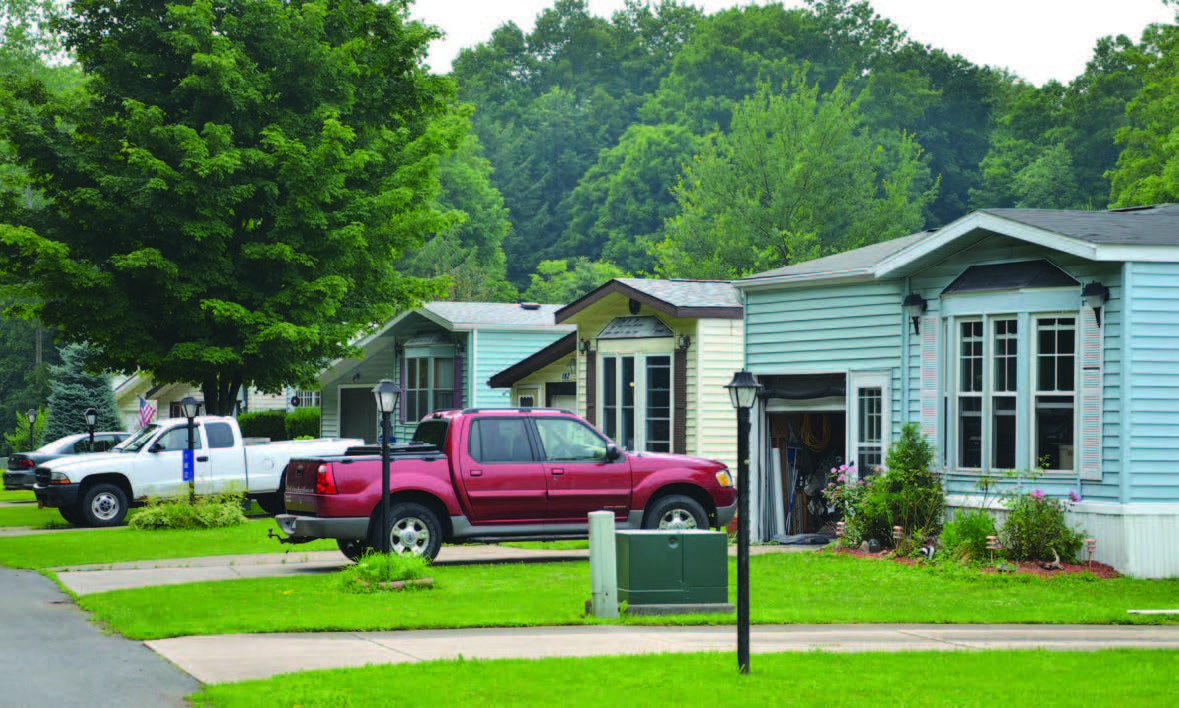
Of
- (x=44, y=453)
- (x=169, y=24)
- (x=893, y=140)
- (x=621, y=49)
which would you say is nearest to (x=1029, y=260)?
(x=169, y=24)

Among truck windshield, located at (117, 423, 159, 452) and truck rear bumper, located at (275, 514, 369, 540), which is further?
truck windshield, located at (117, 423, 159, 452)

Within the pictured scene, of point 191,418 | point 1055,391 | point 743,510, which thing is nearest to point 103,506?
point 191,418

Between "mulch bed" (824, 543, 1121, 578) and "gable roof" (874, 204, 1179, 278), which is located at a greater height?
"gable roof" (874, 204, 1179, 278)

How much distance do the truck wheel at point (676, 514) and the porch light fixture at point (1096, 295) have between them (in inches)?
218

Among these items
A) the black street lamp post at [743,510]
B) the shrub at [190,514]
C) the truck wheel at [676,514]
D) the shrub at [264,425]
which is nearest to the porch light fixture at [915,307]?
the truck wheel at [676,514]

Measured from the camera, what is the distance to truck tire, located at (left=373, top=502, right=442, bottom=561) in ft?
61.2

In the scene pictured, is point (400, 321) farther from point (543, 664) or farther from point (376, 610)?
point (543, 664)

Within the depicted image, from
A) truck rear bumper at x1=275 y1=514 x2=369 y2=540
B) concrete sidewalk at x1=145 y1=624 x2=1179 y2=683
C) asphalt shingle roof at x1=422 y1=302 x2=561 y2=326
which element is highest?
asphalt shingle roof at x1=422 y1=302 x2=561 y2=326

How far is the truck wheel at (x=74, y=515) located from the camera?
28.0 meters

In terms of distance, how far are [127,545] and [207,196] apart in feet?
29.6

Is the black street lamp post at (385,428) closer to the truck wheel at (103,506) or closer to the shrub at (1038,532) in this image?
the shrub at (1038,532)

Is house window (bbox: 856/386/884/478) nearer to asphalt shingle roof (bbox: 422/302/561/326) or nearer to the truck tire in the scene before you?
the truck tire

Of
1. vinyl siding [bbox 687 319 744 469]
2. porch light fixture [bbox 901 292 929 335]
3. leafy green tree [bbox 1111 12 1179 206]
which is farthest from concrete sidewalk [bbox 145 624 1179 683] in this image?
leafy green tree [bbox 1111 12 1179 206]

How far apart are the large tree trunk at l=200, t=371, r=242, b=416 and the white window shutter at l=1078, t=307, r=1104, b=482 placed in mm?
19838
